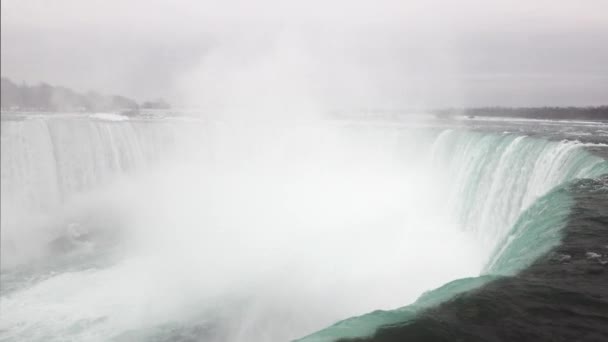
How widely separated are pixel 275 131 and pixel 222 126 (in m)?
2.55

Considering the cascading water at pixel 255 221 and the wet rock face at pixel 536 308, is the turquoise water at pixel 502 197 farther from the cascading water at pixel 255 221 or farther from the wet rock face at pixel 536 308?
the wet rock face at pixel 536 308

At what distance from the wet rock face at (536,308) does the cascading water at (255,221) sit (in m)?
0.19

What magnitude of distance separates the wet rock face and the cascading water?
7.5 inches

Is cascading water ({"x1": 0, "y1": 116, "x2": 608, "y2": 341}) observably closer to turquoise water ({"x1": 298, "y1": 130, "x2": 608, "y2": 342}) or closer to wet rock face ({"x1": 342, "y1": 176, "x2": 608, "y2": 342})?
turquoise water ({"x1": 298, "y1": 130, "x2": 608, "y2": 342})

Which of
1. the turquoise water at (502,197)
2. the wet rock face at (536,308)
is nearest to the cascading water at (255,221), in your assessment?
the turquoise water at (502,197)

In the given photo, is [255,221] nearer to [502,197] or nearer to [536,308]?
[502,197]

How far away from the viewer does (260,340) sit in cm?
752

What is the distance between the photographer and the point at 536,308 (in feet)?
11.2

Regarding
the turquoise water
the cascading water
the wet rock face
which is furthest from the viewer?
the cascading water

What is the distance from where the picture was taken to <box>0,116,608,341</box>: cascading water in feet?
26.1

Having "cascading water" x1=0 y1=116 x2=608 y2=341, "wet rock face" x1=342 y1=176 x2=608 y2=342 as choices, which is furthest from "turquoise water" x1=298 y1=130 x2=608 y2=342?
"wet rock face" x1=342 y1=176 x2=608 y2=342

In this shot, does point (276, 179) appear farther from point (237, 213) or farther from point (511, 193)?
point (511, 193)

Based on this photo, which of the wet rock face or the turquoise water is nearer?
the wet rock face

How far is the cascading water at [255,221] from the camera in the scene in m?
7.96
